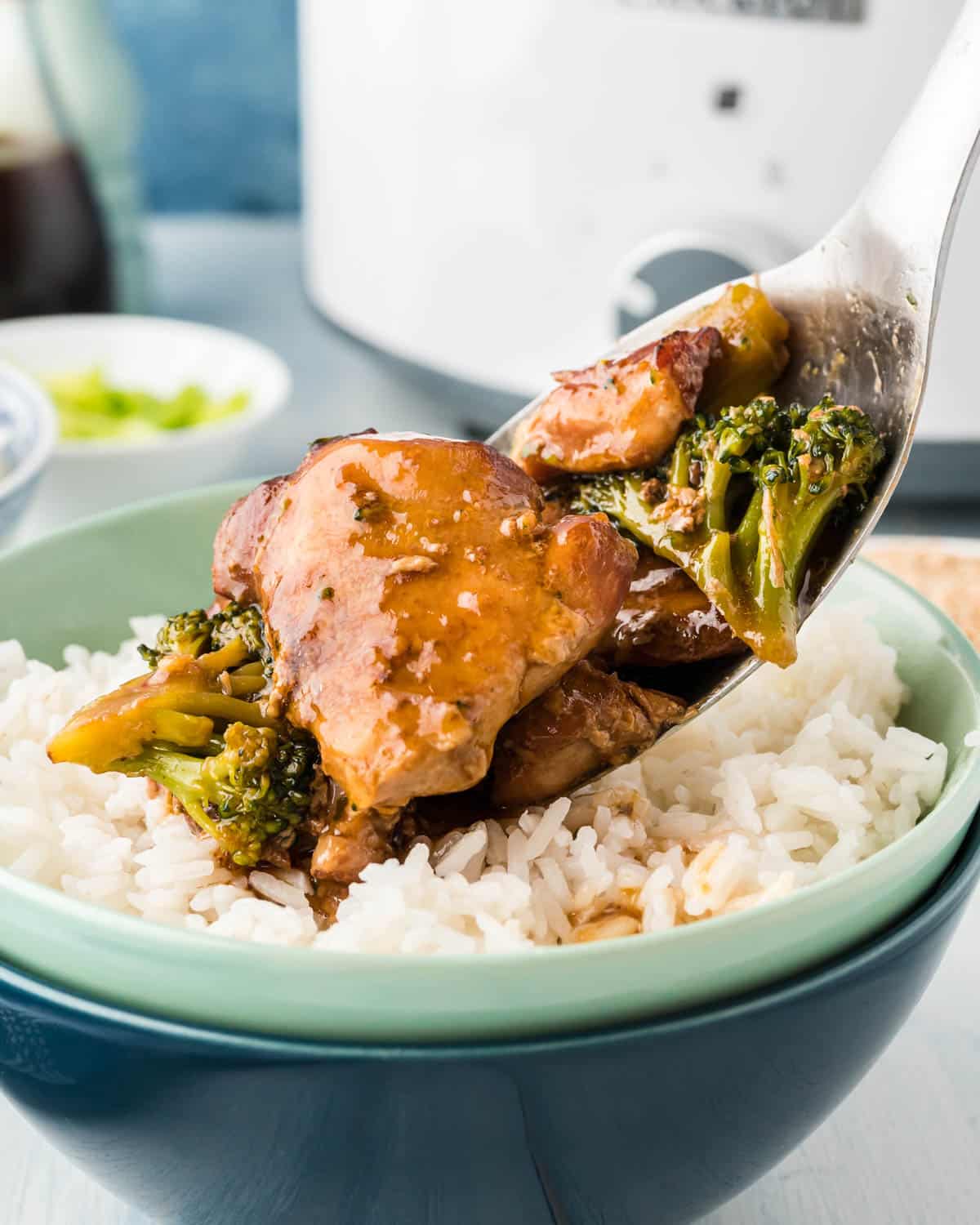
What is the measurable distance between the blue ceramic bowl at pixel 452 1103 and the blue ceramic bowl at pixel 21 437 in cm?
171

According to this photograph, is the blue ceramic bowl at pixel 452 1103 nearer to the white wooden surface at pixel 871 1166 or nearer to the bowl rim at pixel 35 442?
the white wooden surface at pixel 871 1166

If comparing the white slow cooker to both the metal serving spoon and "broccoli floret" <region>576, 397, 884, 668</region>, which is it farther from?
"broccoli floret" <region>576, 397, 884, 668</region>

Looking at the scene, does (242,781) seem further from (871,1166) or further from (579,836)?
(871,1166)

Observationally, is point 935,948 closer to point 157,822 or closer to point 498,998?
point 498,998

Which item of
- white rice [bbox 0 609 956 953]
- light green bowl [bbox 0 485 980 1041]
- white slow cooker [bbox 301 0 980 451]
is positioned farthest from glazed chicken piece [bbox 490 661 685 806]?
white slow cooker [bbox 301 0 980 451]

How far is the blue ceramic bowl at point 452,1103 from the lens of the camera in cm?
141

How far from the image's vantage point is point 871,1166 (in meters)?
1.95

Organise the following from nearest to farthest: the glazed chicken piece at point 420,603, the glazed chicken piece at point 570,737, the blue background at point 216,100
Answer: the glazed chicken piece at point 420,603, the glazed chicken piece at point 570,737, the blue background at point 216,100

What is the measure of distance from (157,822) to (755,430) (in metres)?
0.86

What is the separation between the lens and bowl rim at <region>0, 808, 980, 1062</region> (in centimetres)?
139

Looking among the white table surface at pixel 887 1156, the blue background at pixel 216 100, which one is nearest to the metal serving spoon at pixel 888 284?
the white table surface at pixel 887 1156

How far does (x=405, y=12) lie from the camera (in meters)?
3.62

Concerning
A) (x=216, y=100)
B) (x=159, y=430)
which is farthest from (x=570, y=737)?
(x=216, y=100)

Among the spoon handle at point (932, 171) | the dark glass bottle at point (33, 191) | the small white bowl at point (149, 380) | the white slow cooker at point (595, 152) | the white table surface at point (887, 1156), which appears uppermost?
the spoon handle at point (932, 171)
